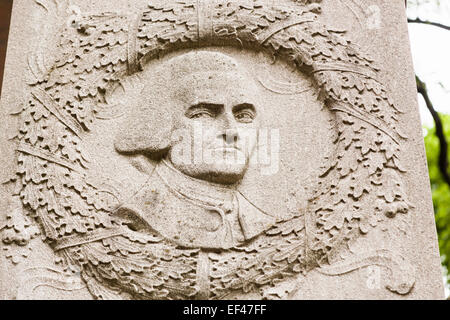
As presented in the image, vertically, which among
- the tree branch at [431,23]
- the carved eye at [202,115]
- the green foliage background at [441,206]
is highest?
the tree branch at [431,23]

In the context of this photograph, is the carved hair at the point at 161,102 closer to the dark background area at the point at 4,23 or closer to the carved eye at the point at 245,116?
Result: the carved eye at the point at 245,116

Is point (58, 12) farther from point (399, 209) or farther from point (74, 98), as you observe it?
point (399, 209)

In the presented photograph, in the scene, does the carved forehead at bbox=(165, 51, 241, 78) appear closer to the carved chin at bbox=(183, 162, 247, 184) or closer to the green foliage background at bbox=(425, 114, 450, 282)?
the carved chin at bbox=(183, 162, 247, 184)

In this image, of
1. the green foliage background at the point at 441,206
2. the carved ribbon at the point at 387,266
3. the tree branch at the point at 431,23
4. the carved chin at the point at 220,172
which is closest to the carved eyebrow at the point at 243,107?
the carved chin at the point at 220,172

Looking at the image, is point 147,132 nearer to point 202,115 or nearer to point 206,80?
point 202,115

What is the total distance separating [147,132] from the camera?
17.1ft

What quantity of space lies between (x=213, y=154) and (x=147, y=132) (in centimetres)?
62

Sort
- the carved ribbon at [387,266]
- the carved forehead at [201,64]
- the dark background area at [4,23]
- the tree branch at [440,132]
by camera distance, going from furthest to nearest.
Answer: the tree branch at [440,132], the dark background area at [4,23], the carved forehead at [201,64], the carved ribbon at [387,266]

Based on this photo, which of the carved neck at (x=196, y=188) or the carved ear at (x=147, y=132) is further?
the carved ear at (x=147, y=132)

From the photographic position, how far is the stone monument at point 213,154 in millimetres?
4629

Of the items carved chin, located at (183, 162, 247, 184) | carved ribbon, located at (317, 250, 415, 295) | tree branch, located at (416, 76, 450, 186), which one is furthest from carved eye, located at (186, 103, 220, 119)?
tree branch, located at (416, 76, 450, 186)

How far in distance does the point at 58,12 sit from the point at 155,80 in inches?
47.9

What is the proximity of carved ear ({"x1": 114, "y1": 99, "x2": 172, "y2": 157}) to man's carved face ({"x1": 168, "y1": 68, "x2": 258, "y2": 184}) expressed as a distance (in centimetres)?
9

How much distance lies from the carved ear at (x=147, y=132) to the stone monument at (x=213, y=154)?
0.01 meters
